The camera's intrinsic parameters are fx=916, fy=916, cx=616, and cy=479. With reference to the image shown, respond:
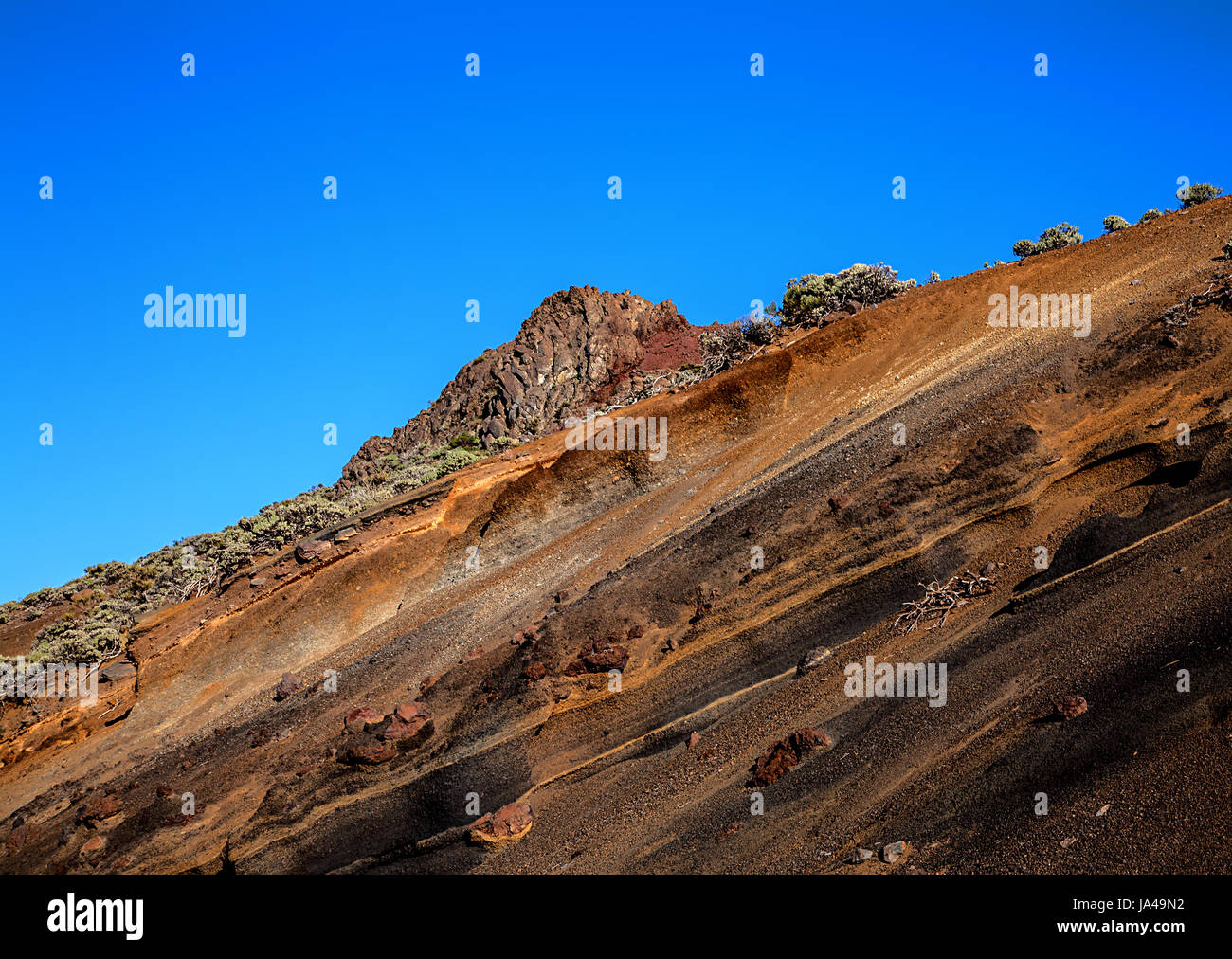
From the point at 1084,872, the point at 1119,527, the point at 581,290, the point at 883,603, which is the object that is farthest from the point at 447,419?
the point at 1084,872

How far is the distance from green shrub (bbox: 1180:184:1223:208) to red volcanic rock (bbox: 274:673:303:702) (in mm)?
20827

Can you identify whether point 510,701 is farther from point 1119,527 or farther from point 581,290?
point 581,290

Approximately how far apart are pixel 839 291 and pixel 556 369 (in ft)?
37.3

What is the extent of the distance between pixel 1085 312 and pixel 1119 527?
6.28 m

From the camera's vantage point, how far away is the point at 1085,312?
53.4ft

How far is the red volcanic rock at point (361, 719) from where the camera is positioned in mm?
14719

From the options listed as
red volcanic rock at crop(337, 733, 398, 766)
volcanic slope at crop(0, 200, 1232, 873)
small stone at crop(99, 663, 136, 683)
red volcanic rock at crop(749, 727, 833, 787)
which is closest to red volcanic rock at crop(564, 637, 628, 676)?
volcanic slope at crop(0, 200, 1232, 873)

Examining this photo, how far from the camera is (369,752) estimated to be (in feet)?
45.8

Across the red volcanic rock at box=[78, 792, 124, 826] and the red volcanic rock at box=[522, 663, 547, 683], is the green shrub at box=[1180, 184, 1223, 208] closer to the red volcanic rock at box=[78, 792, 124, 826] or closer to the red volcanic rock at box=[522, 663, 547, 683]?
the red volcanic rock at box=[522, 663, 547, 683]

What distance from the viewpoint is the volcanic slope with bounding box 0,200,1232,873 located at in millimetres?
9039

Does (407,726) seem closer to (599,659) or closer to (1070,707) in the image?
(599,659)

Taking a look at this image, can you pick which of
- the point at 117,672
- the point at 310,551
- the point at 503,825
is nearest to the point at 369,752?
the point at 503,825

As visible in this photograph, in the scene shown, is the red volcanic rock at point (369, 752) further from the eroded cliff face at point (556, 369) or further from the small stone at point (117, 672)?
the eroded cliff face at point (556, 369)

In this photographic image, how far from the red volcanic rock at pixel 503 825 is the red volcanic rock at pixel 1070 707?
666cm
